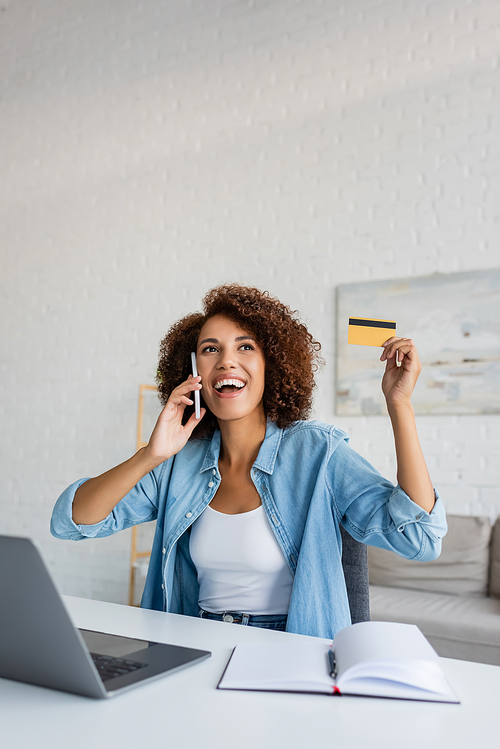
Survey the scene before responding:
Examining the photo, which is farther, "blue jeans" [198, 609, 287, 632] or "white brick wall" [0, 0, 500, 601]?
"white brick wall" [0, 0, 500, 601]

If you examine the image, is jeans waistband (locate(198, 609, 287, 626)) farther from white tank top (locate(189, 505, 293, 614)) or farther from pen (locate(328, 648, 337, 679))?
pen (locate(328, 648, 337, 679))

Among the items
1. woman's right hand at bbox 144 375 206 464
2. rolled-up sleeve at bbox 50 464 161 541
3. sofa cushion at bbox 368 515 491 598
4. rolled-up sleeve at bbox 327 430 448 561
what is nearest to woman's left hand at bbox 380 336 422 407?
rolled-up sleeve at bbox 327 430 448 561

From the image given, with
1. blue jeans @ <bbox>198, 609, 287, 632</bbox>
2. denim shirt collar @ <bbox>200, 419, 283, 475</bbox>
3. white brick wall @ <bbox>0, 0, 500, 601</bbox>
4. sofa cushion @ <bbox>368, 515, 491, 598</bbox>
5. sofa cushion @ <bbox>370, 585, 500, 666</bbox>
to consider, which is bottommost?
sofa cushion @ <bbox>370, 585, 500, 666</bbox>

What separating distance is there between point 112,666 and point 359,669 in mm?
312

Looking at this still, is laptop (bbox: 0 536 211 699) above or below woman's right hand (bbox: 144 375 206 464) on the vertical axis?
below

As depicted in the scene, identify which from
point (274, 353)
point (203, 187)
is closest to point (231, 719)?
point (274, 353)

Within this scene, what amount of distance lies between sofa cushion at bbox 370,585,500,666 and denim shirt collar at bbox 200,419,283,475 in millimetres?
1477

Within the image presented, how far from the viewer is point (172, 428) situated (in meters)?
1.41

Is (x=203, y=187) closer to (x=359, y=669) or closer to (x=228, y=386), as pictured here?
(x=228, y=386)

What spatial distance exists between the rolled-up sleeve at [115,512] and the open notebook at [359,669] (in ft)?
2.13

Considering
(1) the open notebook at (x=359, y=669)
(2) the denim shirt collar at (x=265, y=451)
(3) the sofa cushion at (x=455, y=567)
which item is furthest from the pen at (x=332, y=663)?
(3) the sofa cushion at (x=455, y=567)

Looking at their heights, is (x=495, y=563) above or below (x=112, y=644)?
below

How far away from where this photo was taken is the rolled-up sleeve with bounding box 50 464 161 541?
1343mm

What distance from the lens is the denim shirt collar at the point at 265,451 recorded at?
4.52 ft
